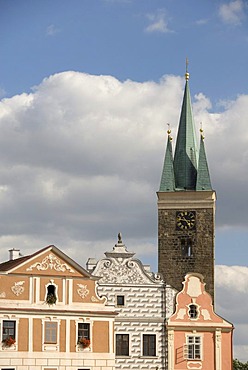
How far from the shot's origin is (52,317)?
55.8m

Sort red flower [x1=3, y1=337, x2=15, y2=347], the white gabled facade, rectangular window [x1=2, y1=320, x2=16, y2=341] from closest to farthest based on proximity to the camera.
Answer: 1. red flower [x1=3, y1=337, x2=15, y2=347]
2. rectangular window [x1=2, y1=320, x2=16, y2=341]
3. the white gabled facade

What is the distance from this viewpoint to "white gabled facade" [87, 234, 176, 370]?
58.3m

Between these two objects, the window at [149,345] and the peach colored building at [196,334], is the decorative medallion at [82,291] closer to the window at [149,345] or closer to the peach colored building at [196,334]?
the window at [149,345]

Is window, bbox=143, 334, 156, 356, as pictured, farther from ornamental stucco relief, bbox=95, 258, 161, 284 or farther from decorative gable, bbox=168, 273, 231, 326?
ornamental stucco relief, bbox=95, 258, 161, 284

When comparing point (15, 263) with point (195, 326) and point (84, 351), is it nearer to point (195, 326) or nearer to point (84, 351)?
point (84, 351)

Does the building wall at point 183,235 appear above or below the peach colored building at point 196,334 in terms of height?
above

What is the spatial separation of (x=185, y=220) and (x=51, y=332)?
21.2 metres

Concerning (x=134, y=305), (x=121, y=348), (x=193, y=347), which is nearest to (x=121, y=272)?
(x=134, y=305)

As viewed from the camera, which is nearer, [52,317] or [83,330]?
[52,317]

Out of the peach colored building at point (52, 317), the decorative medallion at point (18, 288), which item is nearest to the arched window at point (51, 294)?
the peach colored building at point (52, 317)

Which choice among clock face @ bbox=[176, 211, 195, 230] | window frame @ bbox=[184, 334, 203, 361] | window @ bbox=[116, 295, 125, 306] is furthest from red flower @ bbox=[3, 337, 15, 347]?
clock face @ bbox=[176, 211, 195, 230]

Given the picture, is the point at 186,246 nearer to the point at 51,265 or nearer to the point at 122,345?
the point at 122,345

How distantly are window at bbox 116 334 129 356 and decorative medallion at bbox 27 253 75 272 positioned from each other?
4884 mm

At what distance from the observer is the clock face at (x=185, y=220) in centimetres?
7450
